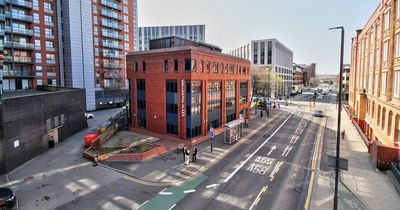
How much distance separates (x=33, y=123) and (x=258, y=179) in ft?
72.9

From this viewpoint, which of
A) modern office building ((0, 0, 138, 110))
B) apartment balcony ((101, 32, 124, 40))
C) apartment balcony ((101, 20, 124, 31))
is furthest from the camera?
apartment balcony ((101, 32, 124, 40))

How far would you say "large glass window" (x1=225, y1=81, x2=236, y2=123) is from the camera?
3472cm

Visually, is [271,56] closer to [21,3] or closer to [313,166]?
[313,166]

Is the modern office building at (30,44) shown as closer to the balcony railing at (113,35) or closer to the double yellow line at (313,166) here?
the balcony railing at (113,35)

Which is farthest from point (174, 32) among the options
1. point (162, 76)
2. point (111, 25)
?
point (162, 76)

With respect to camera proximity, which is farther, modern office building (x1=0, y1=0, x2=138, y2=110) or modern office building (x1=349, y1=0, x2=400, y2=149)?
modern office building (x1=0, y1=0, x2=138, y2=110)

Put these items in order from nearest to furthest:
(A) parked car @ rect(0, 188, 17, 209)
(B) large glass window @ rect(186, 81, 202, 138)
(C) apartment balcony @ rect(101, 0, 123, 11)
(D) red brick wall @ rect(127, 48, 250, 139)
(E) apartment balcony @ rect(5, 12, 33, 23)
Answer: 1. (A) parked car @ rect(0, 188, 17, 209)
2. (B) large glass window @ rect(186, 81, 202, 138)
3. (D) red brick wall @ rect(127, 48, 250, 139)
4. (E) apartment balcony @ rect(5, 12, 33, 23)
5. (C) apartment balcony @ rect(101, 0, 123, 11)

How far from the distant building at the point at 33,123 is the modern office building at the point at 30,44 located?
21115 mm

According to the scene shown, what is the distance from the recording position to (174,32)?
11012cm

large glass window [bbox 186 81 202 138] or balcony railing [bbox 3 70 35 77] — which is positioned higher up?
balcony railing [bbox 3 70 35 77]

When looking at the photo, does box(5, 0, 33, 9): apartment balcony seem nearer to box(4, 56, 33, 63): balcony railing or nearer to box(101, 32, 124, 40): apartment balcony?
box(4, 56, 33, 63): balcony railing

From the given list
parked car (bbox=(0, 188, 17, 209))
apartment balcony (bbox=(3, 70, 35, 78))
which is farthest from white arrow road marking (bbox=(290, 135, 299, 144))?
apartment balcony (bbox=(3, 70, 35, 78))

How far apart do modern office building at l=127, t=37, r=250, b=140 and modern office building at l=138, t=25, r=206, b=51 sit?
3000 inches

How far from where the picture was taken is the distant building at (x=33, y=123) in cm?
1852
